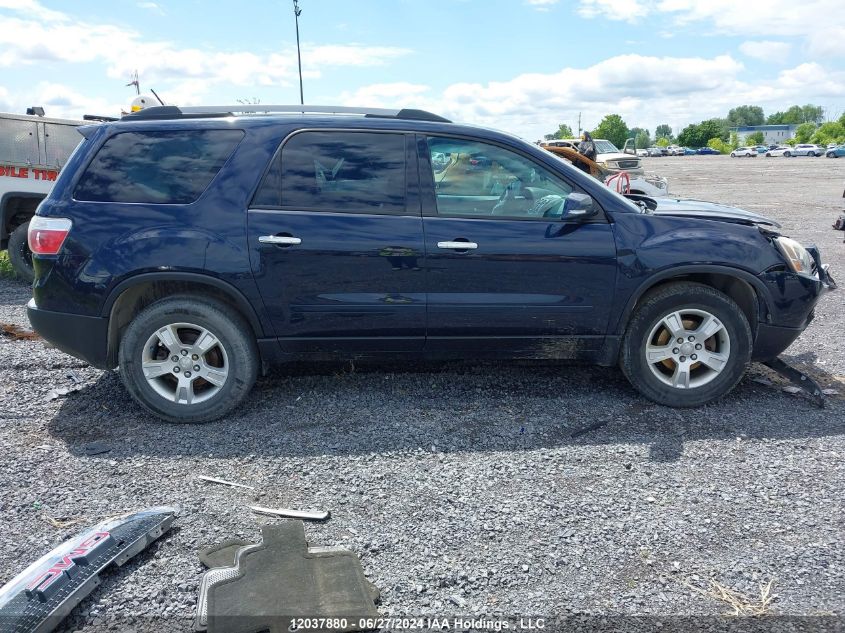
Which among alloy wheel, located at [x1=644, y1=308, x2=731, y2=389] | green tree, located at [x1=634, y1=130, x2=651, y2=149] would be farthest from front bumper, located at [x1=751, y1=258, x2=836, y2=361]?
green tree, located at [x1=634, y1=130, x2=651, y2=149]

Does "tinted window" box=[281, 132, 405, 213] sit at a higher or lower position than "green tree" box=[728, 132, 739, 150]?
lower

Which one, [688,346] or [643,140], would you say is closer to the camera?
[688,346]

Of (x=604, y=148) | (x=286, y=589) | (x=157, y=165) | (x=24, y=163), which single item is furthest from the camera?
(x=604, y=148)

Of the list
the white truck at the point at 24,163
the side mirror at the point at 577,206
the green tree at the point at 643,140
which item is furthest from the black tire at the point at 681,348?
the green tree at the point at 643,140

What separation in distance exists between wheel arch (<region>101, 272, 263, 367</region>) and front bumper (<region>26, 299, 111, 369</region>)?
44 mm

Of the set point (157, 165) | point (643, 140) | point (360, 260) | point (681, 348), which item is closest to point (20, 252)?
point (157, 165)

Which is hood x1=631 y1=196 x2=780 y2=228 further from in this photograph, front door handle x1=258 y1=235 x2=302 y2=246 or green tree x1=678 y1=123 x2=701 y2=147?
green tree x1=678 y1=123 x2=701 y2=147

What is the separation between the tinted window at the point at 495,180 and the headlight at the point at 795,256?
1.50m

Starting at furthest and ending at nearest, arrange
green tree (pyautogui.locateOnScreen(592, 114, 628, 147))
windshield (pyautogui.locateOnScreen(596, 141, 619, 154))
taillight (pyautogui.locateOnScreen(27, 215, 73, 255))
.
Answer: green tree (pyautogui.locateOnScreen(592, 114, 628, 147)) < windshield (pyautogui.locateOnScreen(596, 141, 619, 154)) < taillight (pyautogui.locateOnScreen(27, 215, 73, 255))

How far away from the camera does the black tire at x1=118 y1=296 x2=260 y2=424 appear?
14.4ft

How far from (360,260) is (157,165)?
1428 millimetres

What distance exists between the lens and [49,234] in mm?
4309

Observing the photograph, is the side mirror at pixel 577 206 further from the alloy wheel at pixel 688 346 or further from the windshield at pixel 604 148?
the windshield at pixel 604 148

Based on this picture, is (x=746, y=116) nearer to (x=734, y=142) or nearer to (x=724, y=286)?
(x=734, y=142)
